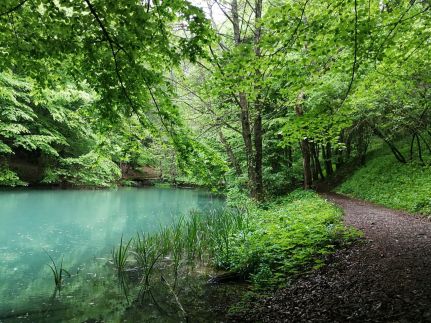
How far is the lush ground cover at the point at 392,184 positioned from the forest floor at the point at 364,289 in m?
4.57

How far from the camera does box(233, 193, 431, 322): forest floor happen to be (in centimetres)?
350

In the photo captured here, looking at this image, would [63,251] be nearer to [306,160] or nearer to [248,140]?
[248,140]

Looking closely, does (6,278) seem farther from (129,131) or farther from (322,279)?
(322,279)

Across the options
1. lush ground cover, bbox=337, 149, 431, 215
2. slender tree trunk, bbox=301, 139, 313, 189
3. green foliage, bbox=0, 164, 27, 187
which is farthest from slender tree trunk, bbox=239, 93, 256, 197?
green foliage, bbox=0, 164, 27, 187

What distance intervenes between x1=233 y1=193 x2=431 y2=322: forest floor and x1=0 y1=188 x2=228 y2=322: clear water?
90.7 inches

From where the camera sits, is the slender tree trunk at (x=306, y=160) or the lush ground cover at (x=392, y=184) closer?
the lush ground cover at (x=392, y=184)

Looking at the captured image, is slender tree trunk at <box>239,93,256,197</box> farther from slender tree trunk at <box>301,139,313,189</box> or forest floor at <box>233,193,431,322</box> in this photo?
forest floor at <box>233,193,431,322</box>

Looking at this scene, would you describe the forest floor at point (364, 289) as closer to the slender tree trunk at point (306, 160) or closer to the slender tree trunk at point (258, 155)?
the slender tree trunk at point (258, 155)

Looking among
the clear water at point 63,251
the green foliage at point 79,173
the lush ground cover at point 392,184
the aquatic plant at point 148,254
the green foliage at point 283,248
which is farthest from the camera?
the green foliage at point 79,173

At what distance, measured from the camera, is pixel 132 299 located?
553 centimetres

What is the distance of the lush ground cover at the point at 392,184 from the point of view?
416 inches

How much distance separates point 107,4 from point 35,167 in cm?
2409

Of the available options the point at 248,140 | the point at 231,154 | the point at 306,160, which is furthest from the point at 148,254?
the point at 231,154

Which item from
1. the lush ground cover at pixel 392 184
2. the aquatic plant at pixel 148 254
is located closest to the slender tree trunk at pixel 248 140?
the lush ground cover at pixel 392 184
